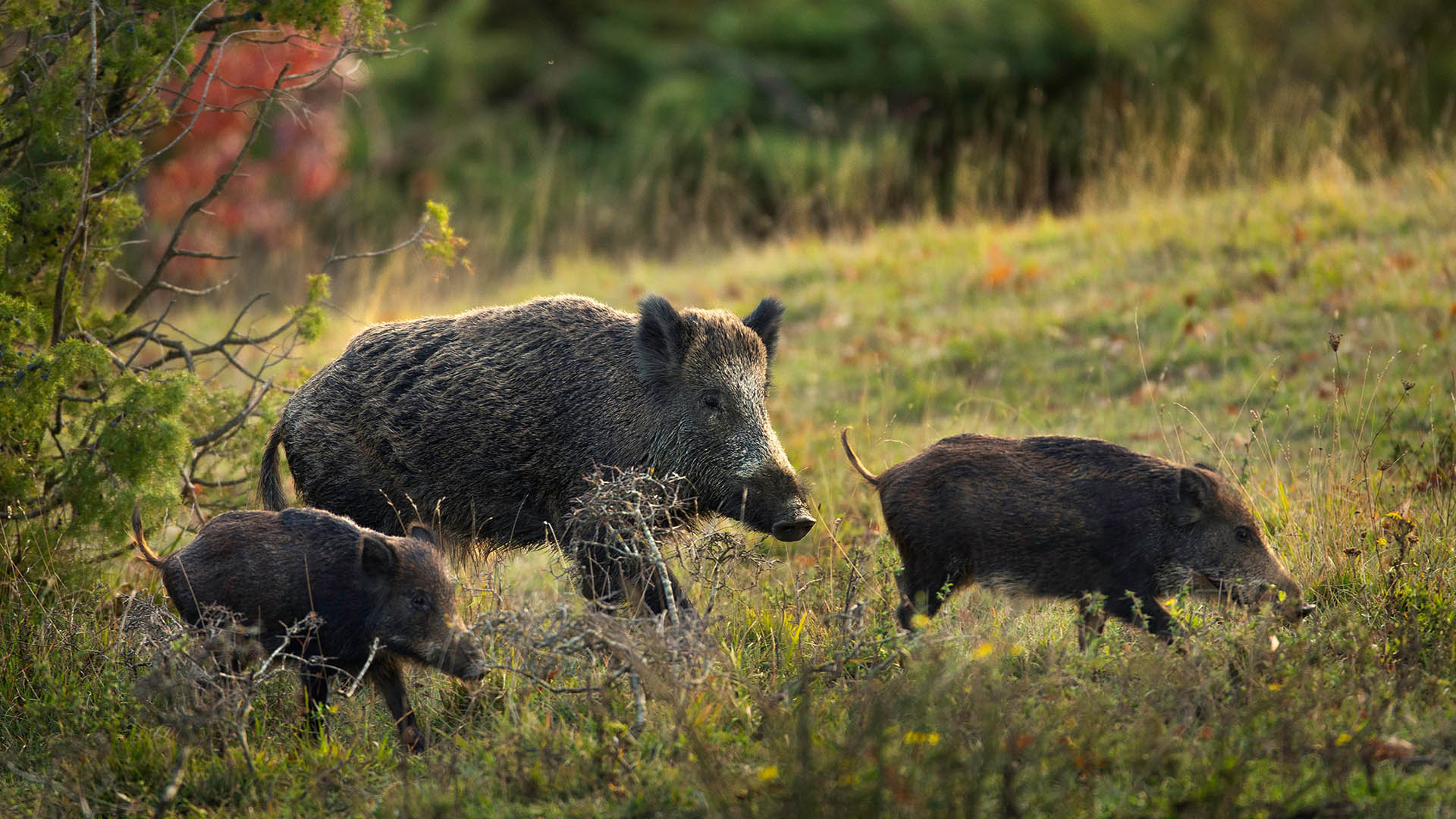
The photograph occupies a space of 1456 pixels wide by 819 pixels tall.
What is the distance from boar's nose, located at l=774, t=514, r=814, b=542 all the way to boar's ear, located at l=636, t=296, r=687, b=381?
32.2 inches

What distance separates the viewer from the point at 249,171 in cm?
1474

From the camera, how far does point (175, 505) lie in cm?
Result: 517

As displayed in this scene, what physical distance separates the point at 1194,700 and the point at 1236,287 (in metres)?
6.36

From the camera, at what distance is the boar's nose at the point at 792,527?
15.9ft

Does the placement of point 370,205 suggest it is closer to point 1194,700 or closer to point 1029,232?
point 1029,232

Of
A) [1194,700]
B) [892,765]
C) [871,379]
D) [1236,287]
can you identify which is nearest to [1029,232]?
[1236,287]

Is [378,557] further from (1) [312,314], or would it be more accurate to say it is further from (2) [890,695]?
(1) [312,314]

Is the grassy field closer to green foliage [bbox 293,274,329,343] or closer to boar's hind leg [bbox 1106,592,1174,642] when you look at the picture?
boar's hind leg [bbox 1106,592,1174,642]

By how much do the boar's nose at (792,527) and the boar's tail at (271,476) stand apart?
2217mm

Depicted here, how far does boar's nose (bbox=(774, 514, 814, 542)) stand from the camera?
15.9 ft

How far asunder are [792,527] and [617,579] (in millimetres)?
742

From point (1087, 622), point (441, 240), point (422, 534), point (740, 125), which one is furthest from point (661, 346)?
point (740, 125)

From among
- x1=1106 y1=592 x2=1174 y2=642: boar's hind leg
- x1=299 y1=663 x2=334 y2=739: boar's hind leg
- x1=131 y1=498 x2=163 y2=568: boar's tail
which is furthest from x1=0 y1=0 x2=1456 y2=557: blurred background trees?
x1=1106 y1=592 x2=1174 y2=642: boar's hind leg

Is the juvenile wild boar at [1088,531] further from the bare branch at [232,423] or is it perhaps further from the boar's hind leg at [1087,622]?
the bare branch at [232,423]
